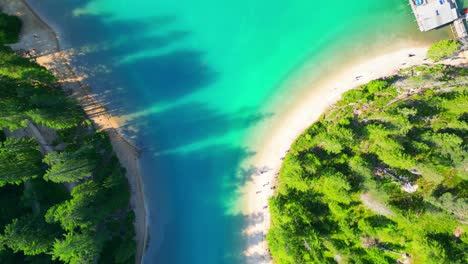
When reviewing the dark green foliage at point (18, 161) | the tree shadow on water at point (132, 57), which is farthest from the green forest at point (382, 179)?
the dark green foliage at point (18, 161)

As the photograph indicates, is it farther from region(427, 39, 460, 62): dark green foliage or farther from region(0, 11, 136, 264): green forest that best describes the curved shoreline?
region(427, 39, 460, 62): dark green foliage

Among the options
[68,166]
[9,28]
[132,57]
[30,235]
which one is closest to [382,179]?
[132,57]

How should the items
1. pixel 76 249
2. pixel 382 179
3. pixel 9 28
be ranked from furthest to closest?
1. pixel 382 179
2. pixel 9 28
3. pixel 76 249

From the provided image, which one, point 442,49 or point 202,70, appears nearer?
point 442,49

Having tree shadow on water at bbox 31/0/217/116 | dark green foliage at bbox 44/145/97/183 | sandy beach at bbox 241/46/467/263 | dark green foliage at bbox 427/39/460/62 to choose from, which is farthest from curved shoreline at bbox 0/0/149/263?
dark green foliage at bbox 427/39/460/62

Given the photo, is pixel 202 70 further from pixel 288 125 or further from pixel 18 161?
pixel 18 161

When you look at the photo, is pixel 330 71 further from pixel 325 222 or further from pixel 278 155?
pixel 325 222

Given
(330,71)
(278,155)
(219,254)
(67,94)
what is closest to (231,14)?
(330,71)

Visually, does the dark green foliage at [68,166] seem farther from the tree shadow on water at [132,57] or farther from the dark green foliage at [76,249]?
the tree shadow on water at [132,57]
